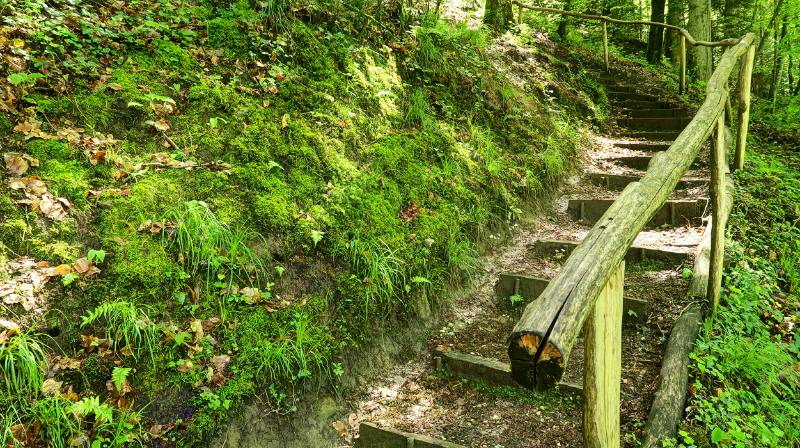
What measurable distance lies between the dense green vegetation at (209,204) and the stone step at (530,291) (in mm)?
373

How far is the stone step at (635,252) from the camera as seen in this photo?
4.33m

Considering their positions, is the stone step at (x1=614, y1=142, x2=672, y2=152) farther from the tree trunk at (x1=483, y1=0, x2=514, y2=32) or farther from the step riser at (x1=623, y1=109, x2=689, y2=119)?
the tree trunk at (x1=483, y1=0, x2=514, y2=32)

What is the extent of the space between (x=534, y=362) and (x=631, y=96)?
9.69m

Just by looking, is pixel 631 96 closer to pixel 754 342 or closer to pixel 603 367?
pixel 754 342

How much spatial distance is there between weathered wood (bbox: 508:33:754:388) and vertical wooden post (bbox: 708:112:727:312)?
1432 mm

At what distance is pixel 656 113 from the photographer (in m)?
8.59

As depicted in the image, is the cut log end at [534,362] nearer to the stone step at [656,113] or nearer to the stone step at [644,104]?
the stone step at [656,113]

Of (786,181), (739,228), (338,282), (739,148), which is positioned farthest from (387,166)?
(786,181)

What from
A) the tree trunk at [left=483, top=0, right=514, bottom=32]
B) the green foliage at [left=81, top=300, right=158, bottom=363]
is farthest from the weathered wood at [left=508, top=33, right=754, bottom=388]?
the tree trunk at [left=483, top=0, right=514, bottom=32]

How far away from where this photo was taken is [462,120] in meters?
6.10

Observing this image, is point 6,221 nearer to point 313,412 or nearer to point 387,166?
point 313,412

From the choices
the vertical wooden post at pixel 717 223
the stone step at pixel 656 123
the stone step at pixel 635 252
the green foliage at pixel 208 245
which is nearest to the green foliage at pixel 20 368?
the green foliage at pixel 208 245

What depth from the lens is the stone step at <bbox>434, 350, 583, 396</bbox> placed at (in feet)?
11.2

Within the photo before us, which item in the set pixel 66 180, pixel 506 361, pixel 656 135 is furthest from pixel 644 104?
pixel 66 180
